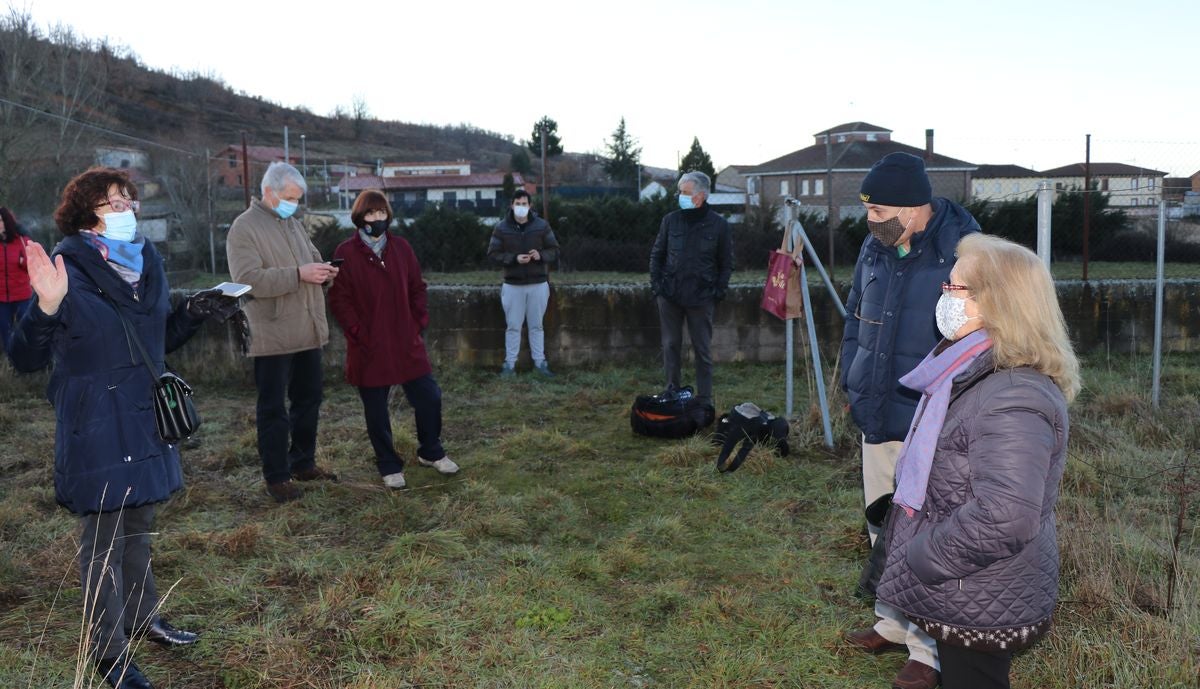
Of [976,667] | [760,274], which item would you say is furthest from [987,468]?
[760,274]

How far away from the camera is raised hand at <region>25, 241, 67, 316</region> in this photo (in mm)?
2762

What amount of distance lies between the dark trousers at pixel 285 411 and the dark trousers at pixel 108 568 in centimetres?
192

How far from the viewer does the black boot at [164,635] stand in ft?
11.3

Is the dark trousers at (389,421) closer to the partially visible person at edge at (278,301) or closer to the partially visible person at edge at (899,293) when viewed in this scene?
the partially visible person at edge at (278,301)

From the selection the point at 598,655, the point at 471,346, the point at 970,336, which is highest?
the point at 970,336

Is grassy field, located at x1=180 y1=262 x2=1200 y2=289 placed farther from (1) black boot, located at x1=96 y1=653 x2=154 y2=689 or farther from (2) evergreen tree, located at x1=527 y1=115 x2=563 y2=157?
(1) black boot, located at x1=96 y1=653 x2=154 y2=689

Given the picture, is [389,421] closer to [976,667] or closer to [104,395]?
[104,395]

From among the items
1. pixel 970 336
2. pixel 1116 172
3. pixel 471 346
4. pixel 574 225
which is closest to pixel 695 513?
pixel 970 336

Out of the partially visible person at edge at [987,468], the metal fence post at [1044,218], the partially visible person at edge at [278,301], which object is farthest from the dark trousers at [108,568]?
the metal fence post at [1044,218]

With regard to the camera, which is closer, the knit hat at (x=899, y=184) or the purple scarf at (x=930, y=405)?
the purple scarf at (x=930, y=405)

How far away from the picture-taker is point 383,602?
3.71m

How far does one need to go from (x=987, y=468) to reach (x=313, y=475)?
4345 millimetres

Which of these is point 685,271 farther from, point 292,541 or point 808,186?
point 808,186

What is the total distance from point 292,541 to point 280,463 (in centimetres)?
77
